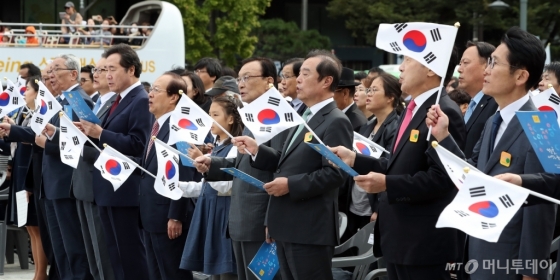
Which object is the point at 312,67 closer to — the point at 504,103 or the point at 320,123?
the point at 320,123

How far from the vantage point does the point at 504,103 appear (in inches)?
190

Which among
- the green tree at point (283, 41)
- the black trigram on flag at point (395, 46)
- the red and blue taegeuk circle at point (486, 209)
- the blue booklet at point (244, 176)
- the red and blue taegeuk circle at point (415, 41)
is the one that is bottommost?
the green tree at point (283, 41)

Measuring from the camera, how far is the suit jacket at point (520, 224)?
14.7 ft

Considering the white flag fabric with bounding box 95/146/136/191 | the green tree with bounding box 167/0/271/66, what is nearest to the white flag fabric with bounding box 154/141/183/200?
the white flag fabric with bounding box 95/146/136/191

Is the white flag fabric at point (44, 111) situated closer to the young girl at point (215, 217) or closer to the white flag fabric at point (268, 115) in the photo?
the young girl at point (215, 217)

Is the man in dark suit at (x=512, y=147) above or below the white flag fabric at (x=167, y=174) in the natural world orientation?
above

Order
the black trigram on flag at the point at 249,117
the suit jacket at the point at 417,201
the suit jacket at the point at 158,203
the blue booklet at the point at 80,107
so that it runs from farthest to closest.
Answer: the blue booklet at the point at 80,107 → the suit jacket at the point at 158,203 → the black trigram on flag at the point at 249,117 → the suit jacket at the point at 417,201

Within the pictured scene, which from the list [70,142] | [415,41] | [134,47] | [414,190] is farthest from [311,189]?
[134,47]

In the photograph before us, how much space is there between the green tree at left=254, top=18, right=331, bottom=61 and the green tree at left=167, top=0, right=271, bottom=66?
4222 millimetres

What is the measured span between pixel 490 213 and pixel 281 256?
86.8 inches

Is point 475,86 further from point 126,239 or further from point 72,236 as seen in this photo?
point 72,236

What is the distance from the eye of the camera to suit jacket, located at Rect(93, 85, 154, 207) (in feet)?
25.1

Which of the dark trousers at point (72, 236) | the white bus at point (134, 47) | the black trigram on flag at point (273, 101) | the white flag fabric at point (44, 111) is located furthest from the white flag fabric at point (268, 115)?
the white bus at point (134, 47)

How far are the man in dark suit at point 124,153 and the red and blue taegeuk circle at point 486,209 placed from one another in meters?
4.16
